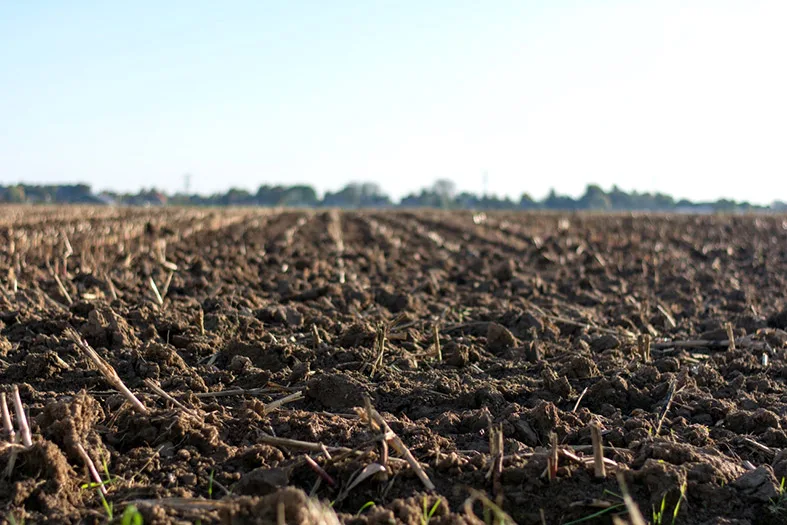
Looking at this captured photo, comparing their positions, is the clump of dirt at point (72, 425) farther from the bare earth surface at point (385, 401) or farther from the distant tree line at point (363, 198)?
the distant tree line at point (363, 198)

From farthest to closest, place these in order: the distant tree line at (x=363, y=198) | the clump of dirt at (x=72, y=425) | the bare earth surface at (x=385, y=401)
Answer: the distant tree line at (x=363, y=198) → the clump of dirt at (x=72, y=425) → the bare earth surface at (x=385, y=401)

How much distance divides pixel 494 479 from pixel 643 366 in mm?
2066

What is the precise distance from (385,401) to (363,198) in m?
103

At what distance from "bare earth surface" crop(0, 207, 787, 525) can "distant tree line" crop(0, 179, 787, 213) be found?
235 ft

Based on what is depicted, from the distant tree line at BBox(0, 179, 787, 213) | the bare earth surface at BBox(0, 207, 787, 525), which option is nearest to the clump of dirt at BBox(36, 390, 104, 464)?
the bare earth surface at BBox(0, 207, 787, 525)

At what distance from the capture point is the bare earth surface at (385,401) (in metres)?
2.83

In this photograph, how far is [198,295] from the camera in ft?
23.9

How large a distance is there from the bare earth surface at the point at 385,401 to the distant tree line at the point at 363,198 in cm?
7150

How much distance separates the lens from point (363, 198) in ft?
349

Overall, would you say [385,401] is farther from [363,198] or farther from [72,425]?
[363,198]

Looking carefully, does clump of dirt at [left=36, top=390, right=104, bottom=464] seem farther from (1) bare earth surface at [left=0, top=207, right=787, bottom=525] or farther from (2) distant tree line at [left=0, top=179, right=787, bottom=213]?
(2) distant tree line at [left=0, top=179, right=787, bottom=213]

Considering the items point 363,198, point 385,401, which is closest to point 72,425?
point 385,401

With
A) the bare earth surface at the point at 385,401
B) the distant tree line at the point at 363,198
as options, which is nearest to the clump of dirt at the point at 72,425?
the bare earth surface at the point at 385,401

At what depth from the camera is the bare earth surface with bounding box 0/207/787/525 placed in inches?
111
